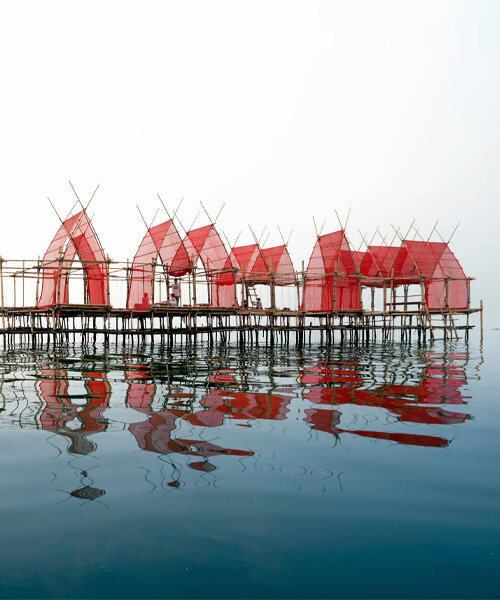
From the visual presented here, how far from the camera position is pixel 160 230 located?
24.8 metres

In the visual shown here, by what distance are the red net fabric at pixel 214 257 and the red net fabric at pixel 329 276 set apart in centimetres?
380

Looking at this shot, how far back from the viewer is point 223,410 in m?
6.47

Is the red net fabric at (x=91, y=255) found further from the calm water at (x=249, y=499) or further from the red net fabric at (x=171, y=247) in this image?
the calm water at (x=249, y=499)

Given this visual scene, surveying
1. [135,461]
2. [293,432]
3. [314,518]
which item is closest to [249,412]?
[293,432]

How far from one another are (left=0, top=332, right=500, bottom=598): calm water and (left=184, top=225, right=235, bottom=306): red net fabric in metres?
18.2

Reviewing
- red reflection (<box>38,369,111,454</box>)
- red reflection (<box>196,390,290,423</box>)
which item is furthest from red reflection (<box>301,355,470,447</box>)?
red reflection (<box>38,369,111,454</box>)

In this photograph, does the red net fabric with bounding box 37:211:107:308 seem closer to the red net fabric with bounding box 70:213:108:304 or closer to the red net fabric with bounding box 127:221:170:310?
the red net fabric with bounding box 70:213:108:304

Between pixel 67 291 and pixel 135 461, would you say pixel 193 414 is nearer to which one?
pixel 135 461

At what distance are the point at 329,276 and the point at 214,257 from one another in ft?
18.9

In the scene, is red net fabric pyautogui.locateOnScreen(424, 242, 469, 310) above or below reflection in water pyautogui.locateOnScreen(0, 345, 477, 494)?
above

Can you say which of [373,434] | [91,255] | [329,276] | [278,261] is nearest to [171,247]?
[91,255]

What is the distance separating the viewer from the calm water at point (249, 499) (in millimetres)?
2541

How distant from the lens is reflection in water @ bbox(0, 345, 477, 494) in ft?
15.3

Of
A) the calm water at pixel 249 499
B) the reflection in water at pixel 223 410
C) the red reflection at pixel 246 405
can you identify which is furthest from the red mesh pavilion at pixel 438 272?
the calm water at pixel 249 499
